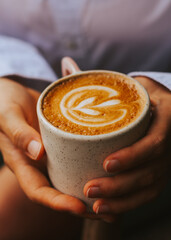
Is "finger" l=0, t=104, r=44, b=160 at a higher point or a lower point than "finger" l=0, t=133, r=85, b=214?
higher

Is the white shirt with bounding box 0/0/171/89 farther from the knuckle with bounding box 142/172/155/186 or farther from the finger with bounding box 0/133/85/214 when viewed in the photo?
the knuckle with bounding box 142/172/155/186

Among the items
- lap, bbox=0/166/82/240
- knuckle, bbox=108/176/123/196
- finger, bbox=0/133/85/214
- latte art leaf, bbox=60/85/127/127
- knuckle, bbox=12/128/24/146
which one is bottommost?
lap, bbox=0/166/82/240

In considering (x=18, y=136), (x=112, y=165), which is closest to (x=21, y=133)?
(x=18, y=136)

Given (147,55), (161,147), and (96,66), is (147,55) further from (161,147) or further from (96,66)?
(161,147)

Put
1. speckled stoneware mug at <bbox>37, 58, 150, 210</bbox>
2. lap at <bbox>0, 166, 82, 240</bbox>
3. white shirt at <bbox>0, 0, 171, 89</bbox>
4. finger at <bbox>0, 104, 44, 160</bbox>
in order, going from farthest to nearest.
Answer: white shirt at <bbox>0, 0, 171, 89</bbox> → lap at <bbox>0, 166, 82, 240</bbox> → finger at <bbox>0, 104, 44, 160</bbox> → speckled stoneware mug at <bbox>37, 58, 150, 210</bbox>

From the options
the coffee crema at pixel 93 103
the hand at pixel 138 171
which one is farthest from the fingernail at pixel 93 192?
the coffee crema at pixel 93 103

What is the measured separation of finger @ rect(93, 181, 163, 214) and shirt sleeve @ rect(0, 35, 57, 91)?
1.74 feet

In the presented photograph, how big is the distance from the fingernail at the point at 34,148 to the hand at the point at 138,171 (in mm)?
134

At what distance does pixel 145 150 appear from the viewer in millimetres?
601

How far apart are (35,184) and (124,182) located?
0.23 m

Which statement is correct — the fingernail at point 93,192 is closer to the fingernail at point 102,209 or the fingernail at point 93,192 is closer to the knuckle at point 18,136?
the fingernail at point 102,209

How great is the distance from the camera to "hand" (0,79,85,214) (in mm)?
643

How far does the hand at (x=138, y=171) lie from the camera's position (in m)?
0.58

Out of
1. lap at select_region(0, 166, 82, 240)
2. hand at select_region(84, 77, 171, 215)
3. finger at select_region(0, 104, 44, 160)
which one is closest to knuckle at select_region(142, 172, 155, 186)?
hand at select_region(84, 77, 171, 215)
